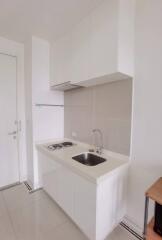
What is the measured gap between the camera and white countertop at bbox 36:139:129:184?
1.36 metres

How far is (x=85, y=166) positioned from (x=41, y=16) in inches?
73.9

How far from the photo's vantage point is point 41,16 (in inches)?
69.1

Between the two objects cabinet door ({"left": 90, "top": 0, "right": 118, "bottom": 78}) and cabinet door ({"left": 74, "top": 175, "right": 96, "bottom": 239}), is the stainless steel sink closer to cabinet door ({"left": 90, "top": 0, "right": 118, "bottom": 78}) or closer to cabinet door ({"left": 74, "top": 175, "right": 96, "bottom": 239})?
cabinet door ({"left": 74, "top": 175, "right": 96, "bottom": 239})

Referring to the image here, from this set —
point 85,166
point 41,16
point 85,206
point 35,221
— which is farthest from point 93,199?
point 41,16

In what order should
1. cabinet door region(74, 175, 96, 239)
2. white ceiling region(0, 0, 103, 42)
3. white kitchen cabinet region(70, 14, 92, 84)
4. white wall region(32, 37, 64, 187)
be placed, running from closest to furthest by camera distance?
1. cabinet door region(74, 175, 96, 239)
2. white ceiling region(0, 0, 103, 42)
3. white kitchen cabinet region(70, 14, 92, 84)
4. white wall region(32, 37, 64, 187)

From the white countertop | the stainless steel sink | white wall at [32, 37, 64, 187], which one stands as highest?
white wall at [32, 37, 64, 187]

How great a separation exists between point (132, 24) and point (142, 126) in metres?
1.09

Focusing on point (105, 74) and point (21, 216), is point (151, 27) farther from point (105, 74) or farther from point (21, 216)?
point (21, 216)

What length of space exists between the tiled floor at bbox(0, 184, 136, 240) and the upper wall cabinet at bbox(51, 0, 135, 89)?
1.75 meters

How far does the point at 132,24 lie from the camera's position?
4.92 ft

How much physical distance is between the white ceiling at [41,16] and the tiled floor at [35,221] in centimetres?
250

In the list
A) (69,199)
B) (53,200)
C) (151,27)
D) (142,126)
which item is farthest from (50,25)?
(53,200)

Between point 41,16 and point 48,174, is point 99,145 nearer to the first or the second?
point 48,174

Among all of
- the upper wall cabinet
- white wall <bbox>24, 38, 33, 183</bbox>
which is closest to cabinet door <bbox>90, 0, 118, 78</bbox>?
the upper wall cabinet
